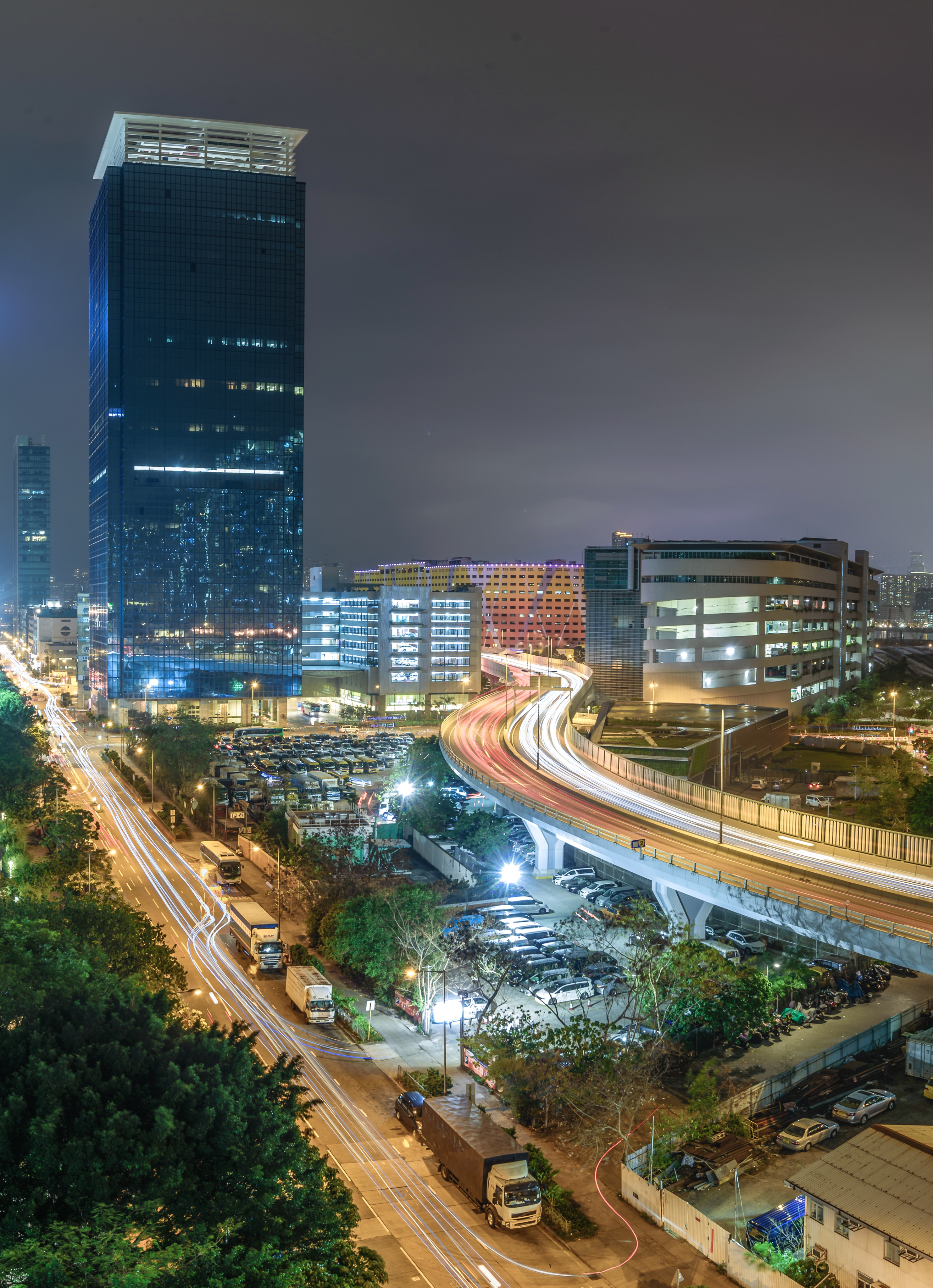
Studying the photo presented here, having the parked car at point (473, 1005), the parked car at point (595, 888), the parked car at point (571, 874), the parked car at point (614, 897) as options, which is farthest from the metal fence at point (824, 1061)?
the parked car at point (571, 874)

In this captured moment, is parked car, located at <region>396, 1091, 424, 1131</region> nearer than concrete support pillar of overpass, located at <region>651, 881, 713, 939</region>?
Yes

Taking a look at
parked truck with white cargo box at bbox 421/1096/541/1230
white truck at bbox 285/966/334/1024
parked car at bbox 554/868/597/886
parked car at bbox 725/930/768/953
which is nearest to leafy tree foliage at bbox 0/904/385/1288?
parked truck with white cargo box at bbox 421/1096/541/1230

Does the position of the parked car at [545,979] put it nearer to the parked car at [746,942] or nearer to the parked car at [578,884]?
the parked car at [746,942]

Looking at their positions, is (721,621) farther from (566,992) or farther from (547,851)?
(566,992)

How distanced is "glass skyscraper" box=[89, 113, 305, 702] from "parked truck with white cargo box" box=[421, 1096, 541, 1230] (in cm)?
7072

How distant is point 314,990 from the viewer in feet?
83.6

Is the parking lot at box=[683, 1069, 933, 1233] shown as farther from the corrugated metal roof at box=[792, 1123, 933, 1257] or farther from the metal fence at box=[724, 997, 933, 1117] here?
the metal fence at box=[724, 997, 933, 1117]

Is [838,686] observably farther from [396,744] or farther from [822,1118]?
[822,1118]

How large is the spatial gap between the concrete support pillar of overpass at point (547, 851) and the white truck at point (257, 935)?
11.2 meters

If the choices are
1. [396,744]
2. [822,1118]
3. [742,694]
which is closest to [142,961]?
[822,1118]

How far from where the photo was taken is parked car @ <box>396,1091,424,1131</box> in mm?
20406

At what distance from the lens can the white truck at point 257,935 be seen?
2878 cm

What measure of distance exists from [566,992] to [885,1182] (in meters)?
11.5

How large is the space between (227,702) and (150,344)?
33330 mm
